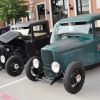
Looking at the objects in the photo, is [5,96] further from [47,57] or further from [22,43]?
[22,43]

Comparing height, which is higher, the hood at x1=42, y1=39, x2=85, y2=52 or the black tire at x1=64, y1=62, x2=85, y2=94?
the hood at x1=42, y1=39, x2=85, y2=52

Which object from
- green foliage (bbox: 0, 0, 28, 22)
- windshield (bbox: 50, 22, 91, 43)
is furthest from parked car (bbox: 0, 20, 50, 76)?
green foliage (bbox: 0, 0, 28, 22)

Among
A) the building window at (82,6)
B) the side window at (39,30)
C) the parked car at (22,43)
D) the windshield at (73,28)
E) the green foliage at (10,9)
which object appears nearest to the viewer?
the windshield at (73,28)

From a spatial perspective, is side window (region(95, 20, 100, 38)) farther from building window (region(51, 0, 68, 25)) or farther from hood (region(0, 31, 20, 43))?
building window (region(51, 0, 68, 25))

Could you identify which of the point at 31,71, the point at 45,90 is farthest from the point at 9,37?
the point at 45,90

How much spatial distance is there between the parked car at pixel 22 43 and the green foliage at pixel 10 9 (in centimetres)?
489

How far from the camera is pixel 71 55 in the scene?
4.59 metres

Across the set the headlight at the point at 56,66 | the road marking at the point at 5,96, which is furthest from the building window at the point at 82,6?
the road marking at the point at 5,96

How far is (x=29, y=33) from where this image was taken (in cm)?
688

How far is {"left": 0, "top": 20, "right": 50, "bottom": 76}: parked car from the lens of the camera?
6.29 m

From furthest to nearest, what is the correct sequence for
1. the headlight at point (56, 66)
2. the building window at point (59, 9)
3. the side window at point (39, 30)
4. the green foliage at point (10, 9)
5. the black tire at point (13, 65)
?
the building window at point (59, 9) → the green foliage at point (10, 9) → the side window at point (39, 30) → the black tire at point (13, 65) → the headlight at point (56, 66)

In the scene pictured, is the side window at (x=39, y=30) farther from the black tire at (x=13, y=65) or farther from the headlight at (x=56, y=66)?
the headlight at (x=56, y=66)

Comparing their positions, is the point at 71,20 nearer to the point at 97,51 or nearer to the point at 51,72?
the point at 97,51

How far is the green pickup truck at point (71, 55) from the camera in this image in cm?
417
